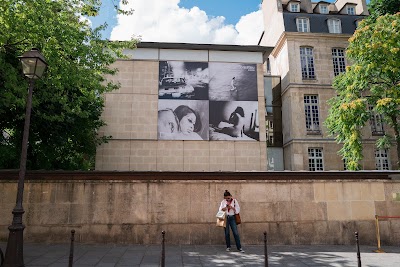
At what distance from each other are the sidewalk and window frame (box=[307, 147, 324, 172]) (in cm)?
1421

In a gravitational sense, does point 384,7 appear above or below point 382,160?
above

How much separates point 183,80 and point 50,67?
40.7 ft

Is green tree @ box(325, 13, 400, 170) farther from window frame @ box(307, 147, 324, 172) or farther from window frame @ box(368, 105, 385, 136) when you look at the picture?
window frame @ box(368, 105, 385, 136)

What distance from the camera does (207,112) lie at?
828 inches

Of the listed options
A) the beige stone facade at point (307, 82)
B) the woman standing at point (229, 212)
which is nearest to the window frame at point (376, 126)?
the beige stone facade at point (307, 82)

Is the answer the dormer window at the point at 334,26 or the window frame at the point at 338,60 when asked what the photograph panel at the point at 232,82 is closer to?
the window frame at the point at 338,60

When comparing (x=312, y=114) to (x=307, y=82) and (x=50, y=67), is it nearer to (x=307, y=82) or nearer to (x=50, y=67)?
(x=307, y=82)

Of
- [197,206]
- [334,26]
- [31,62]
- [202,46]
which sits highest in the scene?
[334,26]

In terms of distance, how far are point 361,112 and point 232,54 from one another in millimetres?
9855

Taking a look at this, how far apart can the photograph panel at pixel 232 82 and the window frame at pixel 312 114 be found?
5.90 meters

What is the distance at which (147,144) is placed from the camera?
20.6 meters

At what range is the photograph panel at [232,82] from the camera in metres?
21.4

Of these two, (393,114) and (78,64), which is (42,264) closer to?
(78,64)

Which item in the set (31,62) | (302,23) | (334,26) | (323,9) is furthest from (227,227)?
(323,9)
